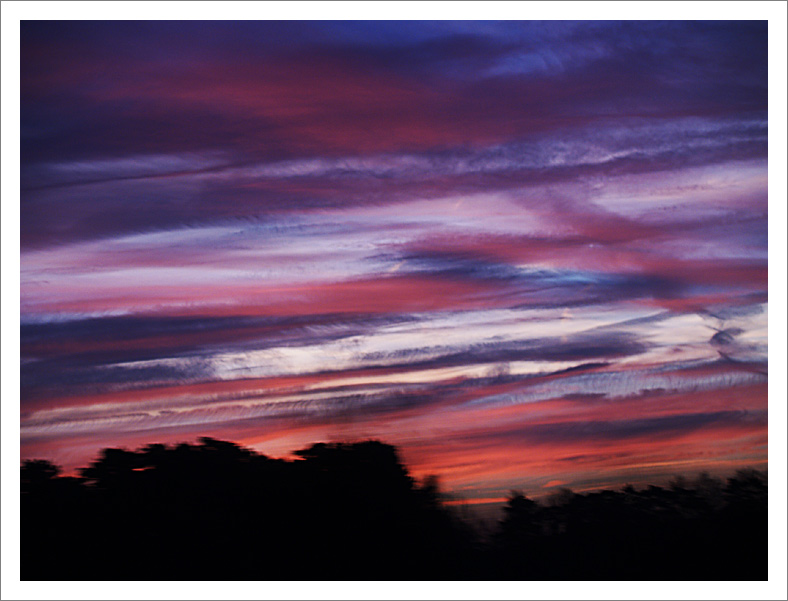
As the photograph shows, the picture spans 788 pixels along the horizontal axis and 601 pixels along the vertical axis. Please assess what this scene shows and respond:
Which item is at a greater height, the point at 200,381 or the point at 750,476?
the point at 200,381

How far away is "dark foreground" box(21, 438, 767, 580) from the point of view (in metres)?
3.17

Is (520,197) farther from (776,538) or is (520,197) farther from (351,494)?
(776,538)

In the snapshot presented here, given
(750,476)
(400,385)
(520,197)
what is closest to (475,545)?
(400,385)

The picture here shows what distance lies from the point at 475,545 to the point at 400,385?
834 mm

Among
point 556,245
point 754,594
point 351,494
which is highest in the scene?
point 556,245

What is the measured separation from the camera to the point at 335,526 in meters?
3.19

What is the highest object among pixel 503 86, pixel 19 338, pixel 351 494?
pixel 503 86

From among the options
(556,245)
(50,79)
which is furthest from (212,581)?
(50,79)

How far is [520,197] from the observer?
3.30 m

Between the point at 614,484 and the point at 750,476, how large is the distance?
0.66 m

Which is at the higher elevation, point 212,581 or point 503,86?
point 503,86

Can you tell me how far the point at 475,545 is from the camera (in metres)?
3.20

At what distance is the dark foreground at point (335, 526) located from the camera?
3.17 m

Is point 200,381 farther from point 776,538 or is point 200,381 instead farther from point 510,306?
point 776,538
